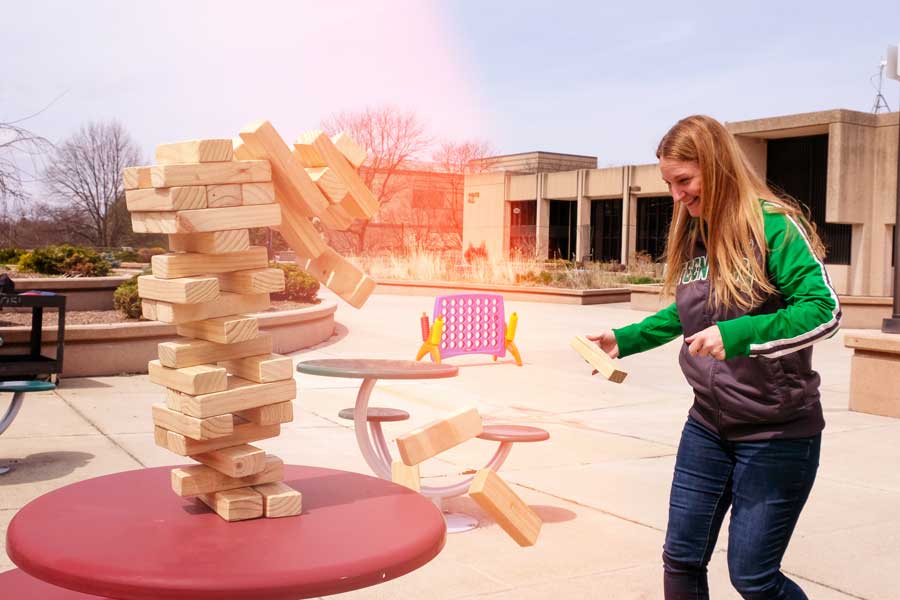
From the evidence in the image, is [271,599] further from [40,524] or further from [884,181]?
[884,181]

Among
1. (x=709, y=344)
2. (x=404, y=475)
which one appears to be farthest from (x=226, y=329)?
(x=709, y=344)

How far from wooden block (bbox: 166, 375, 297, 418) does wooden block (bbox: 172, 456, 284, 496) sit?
0.17 metres

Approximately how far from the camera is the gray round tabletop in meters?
4.88

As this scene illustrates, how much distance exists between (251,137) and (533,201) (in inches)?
2132

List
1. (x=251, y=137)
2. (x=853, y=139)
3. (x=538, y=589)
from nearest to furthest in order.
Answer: (x=251, y=137) < (x=538, y=589) < (x=853, y=139)

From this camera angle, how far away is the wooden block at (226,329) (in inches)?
92.8

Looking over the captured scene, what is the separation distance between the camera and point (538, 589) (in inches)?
169

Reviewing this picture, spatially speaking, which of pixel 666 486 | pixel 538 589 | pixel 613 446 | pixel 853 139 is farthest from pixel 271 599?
pixel 853 139

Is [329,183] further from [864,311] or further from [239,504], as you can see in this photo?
[864,311]

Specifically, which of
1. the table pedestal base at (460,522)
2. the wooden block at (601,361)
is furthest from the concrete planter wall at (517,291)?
the wooden block at (601,361)

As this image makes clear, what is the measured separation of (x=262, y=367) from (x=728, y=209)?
1494mm

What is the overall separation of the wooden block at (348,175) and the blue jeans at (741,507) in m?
1.32

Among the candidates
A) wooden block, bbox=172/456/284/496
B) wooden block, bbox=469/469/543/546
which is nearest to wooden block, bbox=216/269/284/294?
wooden block, bbox=172/456/284/496

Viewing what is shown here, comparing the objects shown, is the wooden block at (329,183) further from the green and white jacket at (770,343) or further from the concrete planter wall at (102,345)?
the concrete planter wall at (102,345)
